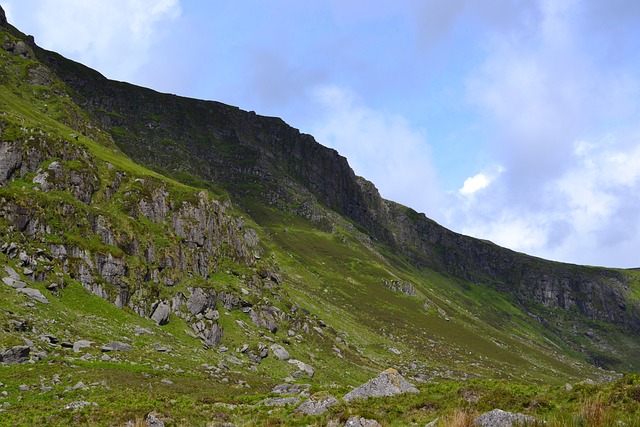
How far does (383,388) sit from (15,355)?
1228 inches

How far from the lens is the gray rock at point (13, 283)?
4944cm

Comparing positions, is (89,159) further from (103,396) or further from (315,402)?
(315,402)

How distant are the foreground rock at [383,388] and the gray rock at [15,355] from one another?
93.3 ft

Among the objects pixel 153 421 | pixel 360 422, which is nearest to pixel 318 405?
pixel 360 422

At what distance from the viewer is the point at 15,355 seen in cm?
3753

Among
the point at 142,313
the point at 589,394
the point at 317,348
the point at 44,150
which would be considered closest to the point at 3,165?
the point at 44,150

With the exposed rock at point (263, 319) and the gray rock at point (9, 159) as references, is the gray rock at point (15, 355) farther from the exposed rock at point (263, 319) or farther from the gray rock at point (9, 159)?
the exposed rock at point (263, 319)

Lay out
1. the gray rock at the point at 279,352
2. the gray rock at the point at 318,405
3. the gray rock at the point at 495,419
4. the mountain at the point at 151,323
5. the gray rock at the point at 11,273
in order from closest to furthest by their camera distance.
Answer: the gray rock at the point at 495,419 < the mountain at the point at 151,323 < the gray rock at the point at 318,405 < the gray rock at the point at 11,273 < the gray rock at the point at 279,352

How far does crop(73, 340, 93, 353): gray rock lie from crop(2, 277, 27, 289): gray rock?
11.3 metres

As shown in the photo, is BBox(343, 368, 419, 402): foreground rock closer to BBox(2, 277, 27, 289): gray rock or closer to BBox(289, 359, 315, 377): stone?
BBox(289, 359, 315, 377): stone

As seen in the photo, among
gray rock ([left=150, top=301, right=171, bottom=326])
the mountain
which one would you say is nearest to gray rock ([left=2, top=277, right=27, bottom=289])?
the mountain

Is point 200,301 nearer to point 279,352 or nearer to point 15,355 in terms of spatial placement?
point 279,352

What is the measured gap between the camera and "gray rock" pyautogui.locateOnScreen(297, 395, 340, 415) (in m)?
26.5

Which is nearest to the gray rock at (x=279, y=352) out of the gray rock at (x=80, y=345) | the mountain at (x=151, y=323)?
the mountain at (x=151, y=323)
